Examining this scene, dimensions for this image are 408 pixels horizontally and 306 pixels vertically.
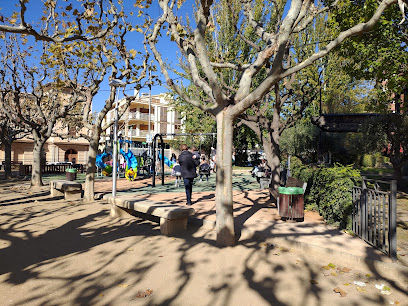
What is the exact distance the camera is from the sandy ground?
3348 mm

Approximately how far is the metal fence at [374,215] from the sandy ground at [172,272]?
1.49 feet

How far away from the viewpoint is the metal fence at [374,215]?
13.3 ft

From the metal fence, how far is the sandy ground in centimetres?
45

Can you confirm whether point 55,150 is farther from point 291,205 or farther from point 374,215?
point 374,215

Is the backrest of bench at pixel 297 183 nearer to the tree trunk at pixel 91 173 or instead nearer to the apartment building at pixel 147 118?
the tree trunk at pixel 91 173

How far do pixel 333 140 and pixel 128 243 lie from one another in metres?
23.9

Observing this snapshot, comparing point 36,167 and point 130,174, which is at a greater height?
point 36,167

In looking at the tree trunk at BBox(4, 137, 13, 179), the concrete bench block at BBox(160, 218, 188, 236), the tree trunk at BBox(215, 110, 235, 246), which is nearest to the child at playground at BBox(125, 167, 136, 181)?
the tree trunk at BBox(4, 137, 13, 179)

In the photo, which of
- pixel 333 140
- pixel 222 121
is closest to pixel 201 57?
pixel 222 121

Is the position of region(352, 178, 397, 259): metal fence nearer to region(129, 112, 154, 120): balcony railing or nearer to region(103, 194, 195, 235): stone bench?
region(103, 194, 195, 235): stone bench

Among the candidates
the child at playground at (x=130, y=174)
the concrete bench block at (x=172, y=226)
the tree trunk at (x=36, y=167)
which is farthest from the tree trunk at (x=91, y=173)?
the child at playground at (x=130, y=174)

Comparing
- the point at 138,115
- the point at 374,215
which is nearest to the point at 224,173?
the point at 374,215

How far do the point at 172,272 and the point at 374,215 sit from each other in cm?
306

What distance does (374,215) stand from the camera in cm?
460
